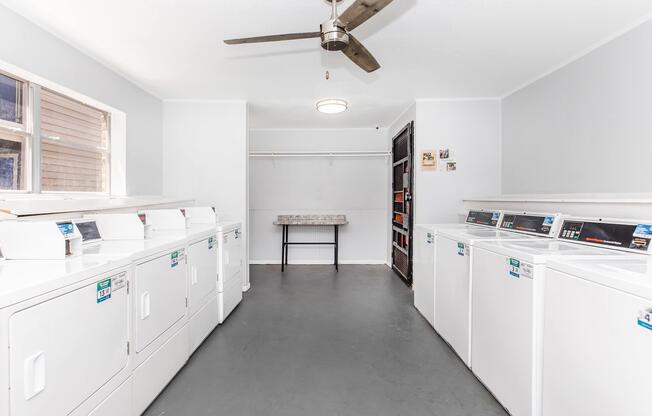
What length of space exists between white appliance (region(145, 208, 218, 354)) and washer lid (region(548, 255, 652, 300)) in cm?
232

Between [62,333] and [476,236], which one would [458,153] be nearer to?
[476,236]

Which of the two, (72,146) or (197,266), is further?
(72,146)

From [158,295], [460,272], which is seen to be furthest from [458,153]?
[158,295]

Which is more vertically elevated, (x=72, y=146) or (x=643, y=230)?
(x=72, y=146)

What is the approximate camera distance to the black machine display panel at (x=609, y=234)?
5.16 feet

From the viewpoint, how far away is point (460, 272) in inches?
89.4

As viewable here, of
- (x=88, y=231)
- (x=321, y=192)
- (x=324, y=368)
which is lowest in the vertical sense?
(x=324, y=368)

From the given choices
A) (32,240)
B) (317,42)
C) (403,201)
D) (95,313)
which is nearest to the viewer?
(95,313)

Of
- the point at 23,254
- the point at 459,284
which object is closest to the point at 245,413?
the point at 23,254

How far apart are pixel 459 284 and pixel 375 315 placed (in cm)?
118

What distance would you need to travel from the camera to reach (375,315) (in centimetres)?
319

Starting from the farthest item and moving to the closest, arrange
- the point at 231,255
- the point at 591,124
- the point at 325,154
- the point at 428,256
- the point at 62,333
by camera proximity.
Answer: the point at 325,154 → the point at 231,255 → the point at 428,256 → the point at 591,124 → the point at 62,333

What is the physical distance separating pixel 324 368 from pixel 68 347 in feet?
5.16

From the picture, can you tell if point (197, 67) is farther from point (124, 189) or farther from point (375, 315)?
point (375, 315)
